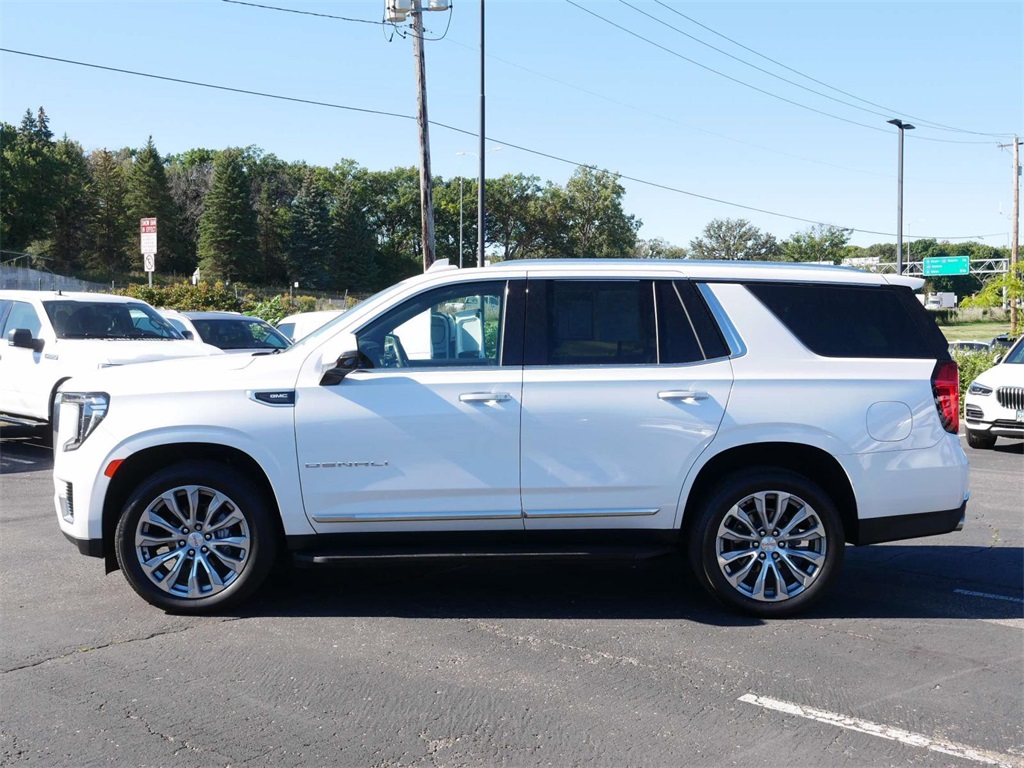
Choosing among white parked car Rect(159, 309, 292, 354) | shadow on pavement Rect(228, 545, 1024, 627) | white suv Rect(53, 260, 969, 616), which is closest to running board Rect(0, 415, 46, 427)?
white parked car Rect(159, 309, 292, 354)

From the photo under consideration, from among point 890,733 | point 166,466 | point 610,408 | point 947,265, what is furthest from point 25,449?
point 947,265

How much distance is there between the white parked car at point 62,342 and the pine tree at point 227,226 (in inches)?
3167

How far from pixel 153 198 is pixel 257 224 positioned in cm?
950

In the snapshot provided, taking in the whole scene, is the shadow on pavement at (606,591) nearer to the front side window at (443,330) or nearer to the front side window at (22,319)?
the front side window at (443,330)

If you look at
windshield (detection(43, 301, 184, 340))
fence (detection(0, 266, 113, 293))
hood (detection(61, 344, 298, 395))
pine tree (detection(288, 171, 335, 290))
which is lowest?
hood (detection(61, 344, 298, 395))

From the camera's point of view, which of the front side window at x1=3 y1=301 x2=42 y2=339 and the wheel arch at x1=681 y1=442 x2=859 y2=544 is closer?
the wheel arch at x1=681 y1=442 x2=859 y2=544

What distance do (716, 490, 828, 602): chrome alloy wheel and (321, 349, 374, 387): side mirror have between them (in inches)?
85.9

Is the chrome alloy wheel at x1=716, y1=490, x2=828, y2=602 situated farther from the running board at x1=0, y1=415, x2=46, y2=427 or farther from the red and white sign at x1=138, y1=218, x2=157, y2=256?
the red and white sign at x1=138, y1=218, x2=157, y2=256

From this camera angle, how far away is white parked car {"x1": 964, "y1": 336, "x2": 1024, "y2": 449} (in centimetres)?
1307

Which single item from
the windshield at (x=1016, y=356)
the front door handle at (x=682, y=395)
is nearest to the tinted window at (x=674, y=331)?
the front door handle at (x=682, y=395)

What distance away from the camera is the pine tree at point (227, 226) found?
90.8 metres

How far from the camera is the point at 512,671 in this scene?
477 cm

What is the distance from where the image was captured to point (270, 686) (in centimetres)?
455

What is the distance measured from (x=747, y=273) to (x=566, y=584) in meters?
2.20
